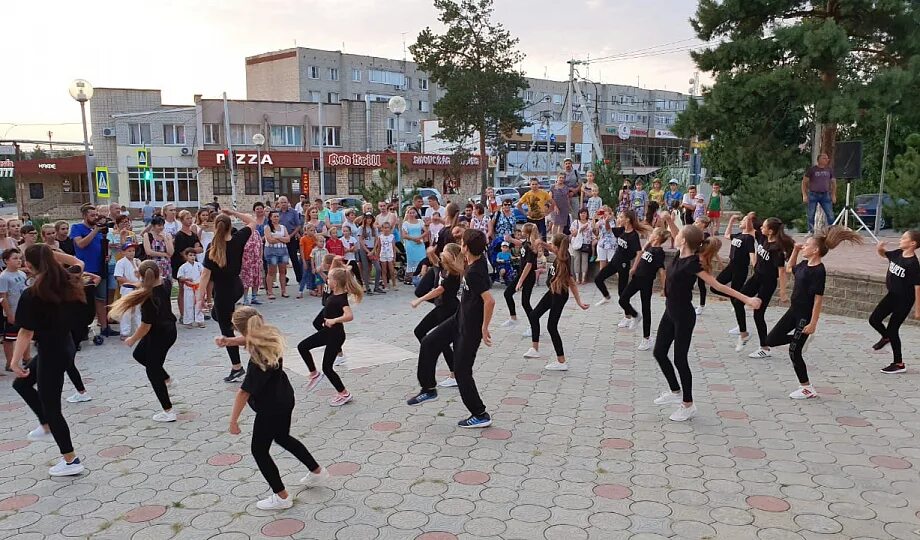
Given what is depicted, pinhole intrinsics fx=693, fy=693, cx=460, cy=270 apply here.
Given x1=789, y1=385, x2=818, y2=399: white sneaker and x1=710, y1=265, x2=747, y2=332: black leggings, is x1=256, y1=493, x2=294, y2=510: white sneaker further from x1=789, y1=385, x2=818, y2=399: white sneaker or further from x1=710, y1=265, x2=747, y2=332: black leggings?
x1=710, y1=265, x2=747, y2=332: black leggings

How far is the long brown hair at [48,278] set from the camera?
5078 millimetres

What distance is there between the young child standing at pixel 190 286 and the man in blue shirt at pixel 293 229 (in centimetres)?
303

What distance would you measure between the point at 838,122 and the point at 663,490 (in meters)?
12.2

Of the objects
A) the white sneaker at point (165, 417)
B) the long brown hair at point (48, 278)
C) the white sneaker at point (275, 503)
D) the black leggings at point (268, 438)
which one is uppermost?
the long brown hair at point (48, 278)

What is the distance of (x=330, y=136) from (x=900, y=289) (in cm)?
5022

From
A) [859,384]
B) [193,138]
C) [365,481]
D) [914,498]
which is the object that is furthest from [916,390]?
[193,138]

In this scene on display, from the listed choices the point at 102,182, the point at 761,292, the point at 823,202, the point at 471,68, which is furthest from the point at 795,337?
the point at 471,68

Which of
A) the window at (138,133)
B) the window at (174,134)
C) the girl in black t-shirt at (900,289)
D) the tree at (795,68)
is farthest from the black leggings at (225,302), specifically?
the window at (174,134)

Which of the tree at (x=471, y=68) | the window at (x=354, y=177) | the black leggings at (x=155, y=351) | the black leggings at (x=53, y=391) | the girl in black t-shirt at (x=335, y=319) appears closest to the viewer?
the black leggings at (x=53, y=391)

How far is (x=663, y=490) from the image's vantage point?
483 centimetres

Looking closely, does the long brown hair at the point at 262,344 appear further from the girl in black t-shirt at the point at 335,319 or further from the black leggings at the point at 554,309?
the black leggings at the point at 554,309

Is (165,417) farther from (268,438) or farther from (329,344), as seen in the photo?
(268,438)

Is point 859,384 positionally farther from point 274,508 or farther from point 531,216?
point 531,216

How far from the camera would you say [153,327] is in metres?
6.08
